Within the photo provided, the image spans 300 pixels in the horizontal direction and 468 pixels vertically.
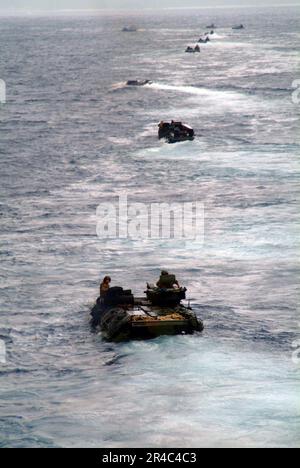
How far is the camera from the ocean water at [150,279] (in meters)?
30.8

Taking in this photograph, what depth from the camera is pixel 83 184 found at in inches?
2566

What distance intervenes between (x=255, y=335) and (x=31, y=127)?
60005 mm

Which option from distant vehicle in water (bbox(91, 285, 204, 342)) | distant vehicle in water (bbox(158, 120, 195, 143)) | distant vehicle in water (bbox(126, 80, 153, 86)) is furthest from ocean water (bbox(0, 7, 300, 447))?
distant vehicle in water (bbox(126, 80, 153, 86))

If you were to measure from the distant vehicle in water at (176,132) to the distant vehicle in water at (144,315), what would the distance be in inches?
1594

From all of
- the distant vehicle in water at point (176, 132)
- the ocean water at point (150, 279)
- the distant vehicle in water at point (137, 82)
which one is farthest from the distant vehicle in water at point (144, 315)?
the distant vehicle in water at point (137, 82)

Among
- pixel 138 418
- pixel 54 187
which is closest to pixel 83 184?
pixel 54 187

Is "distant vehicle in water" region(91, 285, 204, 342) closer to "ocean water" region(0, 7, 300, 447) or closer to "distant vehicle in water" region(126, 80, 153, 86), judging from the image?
"ocean water" region(0, 7, 300, 447)

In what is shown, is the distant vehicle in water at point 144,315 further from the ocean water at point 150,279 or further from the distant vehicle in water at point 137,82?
the distant vehicle in water at point 137,82

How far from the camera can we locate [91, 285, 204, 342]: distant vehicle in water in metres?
36.5

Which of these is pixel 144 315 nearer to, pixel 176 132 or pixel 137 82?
pixel 176 132

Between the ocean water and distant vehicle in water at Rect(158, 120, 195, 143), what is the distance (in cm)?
79

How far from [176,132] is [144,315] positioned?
42845mm

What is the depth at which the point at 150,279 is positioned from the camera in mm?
44781

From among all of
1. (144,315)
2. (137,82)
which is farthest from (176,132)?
(137,82)
